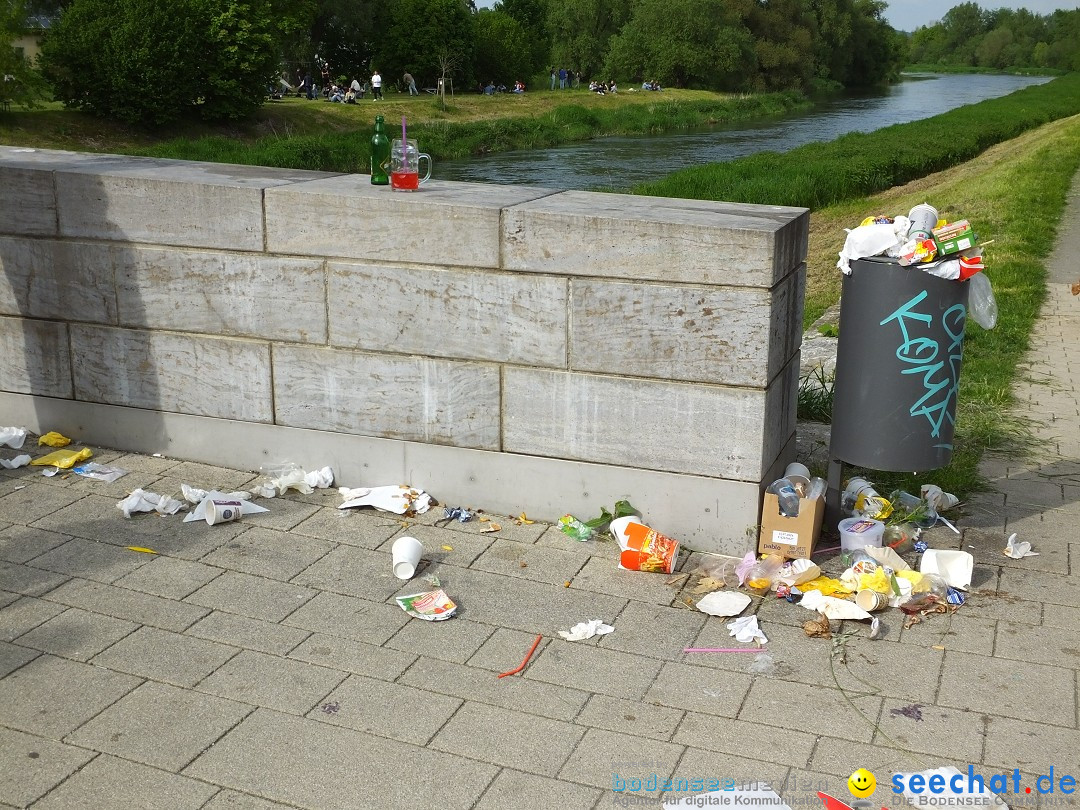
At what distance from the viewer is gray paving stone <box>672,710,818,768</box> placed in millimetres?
3244

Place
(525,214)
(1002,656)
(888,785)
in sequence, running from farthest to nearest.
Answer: (525,214) → (1002,656) → (888,785)

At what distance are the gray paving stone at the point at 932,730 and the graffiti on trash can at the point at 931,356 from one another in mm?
1332

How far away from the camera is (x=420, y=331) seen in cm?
487

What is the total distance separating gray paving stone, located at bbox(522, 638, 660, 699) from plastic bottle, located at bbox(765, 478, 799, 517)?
40.7 inches

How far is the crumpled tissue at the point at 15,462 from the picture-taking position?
543cm

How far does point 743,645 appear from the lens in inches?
154

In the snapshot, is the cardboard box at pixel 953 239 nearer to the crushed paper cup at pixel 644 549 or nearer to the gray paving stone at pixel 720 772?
the crushed paper cup at pixel 644 549

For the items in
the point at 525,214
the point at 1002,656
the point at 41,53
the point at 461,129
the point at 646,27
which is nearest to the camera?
the point at 1002,656

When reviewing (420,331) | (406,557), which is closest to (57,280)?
(420,331)

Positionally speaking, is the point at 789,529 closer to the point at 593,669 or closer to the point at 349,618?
the point at 593,669

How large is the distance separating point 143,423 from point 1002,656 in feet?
13.1

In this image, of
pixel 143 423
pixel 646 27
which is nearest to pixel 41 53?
pixel 143 423

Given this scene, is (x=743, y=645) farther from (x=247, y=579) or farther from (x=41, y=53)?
(x=41, y=53)

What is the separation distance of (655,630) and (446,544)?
1069mm
